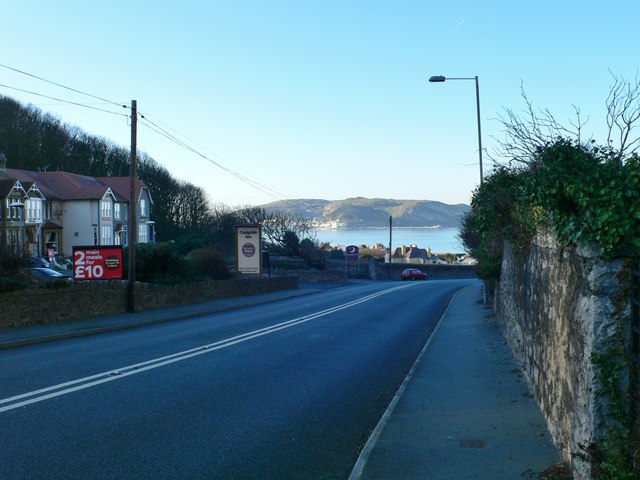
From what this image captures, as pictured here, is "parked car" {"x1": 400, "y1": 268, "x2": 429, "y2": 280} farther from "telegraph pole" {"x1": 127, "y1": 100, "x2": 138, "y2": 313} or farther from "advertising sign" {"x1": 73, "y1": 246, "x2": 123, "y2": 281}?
"telegraph pole" {"x1": 127, "y1": 100, "x2": 138, "y2": 313}

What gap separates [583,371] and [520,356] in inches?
251

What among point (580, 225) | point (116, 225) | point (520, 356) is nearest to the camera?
point (580, 225)

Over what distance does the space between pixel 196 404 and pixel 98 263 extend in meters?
19.7

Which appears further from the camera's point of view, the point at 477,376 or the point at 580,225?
the point at 477,376

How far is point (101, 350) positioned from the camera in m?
16.0

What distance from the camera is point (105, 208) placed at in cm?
6938

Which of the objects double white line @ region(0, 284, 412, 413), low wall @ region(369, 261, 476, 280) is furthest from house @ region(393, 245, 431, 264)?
double white line @ region(0, 284, 412, 413)

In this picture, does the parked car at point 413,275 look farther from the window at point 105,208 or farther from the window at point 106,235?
the window at point 105,208

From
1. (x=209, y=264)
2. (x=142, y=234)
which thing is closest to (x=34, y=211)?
(x=142, y=234)

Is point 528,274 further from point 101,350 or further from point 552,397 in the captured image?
point 101,350

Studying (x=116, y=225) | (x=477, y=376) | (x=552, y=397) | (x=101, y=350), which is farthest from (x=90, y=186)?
(x=552, y=397)

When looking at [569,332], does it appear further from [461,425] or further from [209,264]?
[209,264]

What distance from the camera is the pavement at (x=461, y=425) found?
22.0 feet

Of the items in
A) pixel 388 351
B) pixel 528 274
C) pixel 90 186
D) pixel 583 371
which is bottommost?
pixel 388 351
